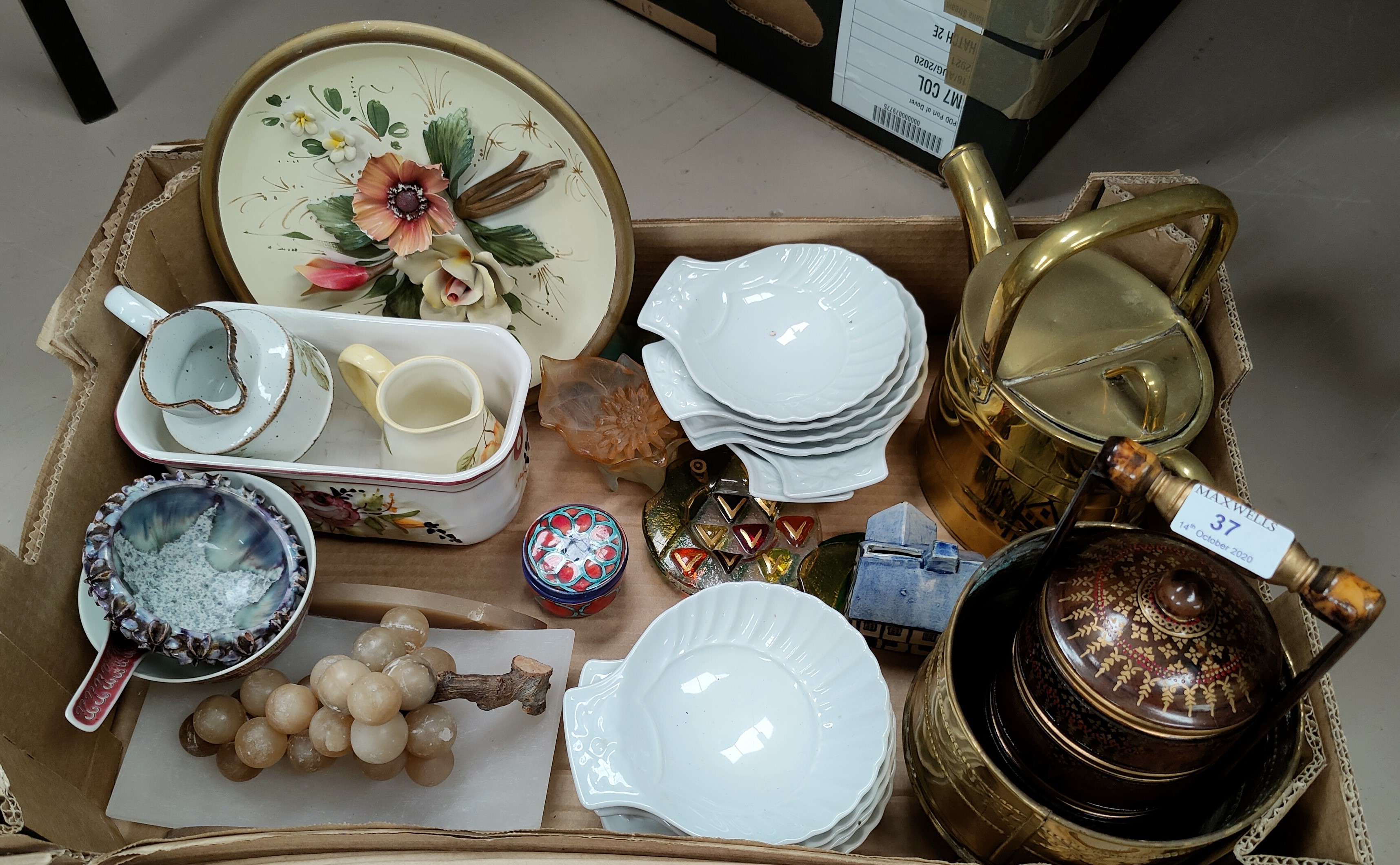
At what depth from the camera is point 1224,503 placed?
1.16ft

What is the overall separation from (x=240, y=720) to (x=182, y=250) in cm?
35

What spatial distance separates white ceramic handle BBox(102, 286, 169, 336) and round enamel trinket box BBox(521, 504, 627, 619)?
11.6 inches

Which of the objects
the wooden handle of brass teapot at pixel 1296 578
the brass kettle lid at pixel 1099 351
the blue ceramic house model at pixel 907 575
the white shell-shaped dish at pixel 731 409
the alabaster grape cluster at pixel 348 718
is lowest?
the alabaster grape cluster at pixel 348 718

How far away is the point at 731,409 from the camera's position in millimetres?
689

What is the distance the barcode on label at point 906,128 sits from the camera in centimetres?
97

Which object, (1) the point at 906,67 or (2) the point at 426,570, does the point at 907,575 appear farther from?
(1) the point at 906,67

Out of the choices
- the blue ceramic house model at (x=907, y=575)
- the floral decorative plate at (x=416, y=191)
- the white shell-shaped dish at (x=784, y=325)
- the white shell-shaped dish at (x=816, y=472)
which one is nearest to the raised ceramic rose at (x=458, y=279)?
the floral decorative plate at (x=416, y=191)

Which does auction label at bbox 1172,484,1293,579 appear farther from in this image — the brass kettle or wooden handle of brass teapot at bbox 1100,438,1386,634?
the brass kettle

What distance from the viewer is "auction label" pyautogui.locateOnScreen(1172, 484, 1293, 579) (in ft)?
1.13

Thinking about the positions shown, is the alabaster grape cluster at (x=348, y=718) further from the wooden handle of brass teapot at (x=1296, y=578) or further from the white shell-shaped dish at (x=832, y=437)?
the wooden handle of brass teapot at (x=1296, y=578)

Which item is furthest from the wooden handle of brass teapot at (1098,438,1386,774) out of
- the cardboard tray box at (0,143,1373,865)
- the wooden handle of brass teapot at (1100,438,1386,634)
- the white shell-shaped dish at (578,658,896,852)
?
the white shell-shaped dish at (578,658,896,852)

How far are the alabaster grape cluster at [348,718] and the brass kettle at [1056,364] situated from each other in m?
0.38

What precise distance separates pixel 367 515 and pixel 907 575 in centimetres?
38

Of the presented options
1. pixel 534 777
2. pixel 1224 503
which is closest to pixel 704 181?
pixel 534 777
